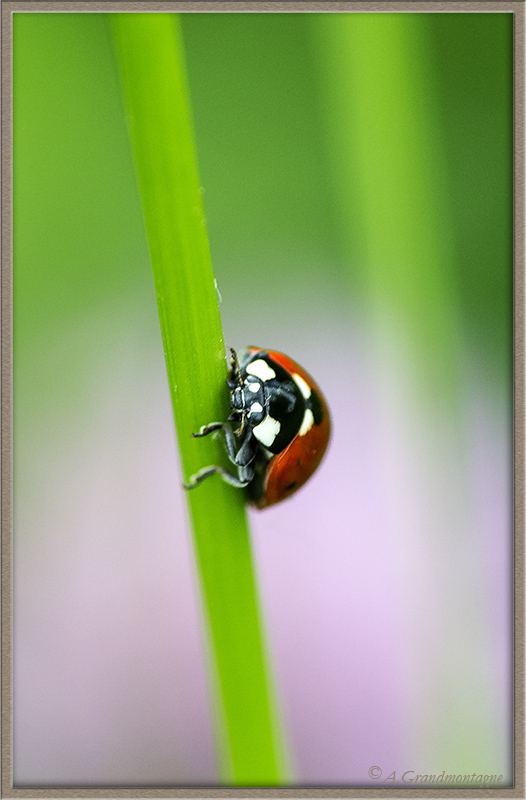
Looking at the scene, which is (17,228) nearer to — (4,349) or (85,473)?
(4,349)

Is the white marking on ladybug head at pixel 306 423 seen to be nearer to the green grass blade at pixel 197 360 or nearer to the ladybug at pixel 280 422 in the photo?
the ladybug at pixel 280 422

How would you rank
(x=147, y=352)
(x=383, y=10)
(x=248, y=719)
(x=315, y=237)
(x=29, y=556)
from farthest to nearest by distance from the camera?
(x=315, y=237), (x=147, y=352), (x=29, y=556), (x=383, y=10), (x=248, y=719)

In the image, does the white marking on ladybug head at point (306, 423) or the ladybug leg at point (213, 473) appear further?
the white marking on ladybug head at point (306, 423)

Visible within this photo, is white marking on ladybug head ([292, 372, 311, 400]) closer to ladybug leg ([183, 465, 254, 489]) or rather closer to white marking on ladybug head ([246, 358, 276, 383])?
white marking on ladybug head ([246, 358, 276, 383])

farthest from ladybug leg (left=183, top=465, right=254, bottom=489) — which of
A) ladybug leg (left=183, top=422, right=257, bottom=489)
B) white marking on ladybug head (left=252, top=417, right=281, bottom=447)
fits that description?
white marking on ladybug head (left=252, top=417, right=281, bottom=447)

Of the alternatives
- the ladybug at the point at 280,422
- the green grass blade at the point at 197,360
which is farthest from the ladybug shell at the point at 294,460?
the green grass blade at the point at 197,360

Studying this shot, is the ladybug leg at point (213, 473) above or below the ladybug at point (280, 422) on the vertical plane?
above

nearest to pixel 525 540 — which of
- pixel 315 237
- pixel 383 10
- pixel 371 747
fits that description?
pixel 371 747
